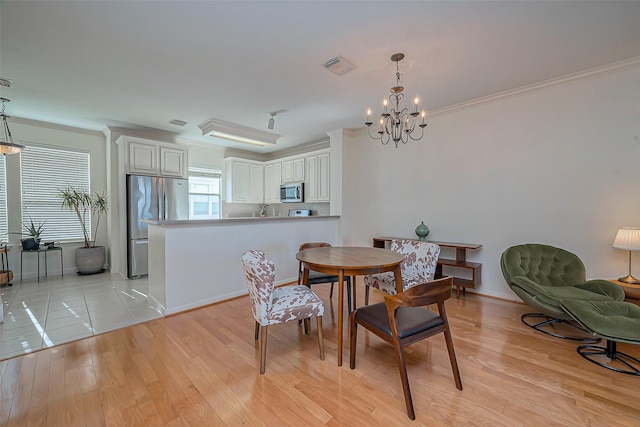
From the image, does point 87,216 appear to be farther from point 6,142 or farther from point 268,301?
point 268,301

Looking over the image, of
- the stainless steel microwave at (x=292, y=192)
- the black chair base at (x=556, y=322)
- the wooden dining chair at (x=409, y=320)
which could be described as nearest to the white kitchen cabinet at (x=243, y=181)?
the stainless steel microwave at (x=292, y=192)

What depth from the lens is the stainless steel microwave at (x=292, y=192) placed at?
568cm

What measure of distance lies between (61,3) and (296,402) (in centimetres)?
315

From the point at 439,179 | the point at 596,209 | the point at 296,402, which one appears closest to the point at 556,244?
the point at 596,209

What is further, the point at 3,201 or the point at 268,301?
the point at 3,201

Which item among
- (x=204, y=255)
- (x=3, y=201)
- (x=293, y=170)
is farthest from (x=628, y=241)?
(x=3, y=201)

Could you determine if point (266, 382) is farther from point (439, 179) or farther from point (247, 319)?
point (439, 179)

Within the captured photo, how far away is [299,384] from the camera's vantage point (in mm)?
1881

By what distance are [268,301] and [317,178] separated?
370 centimetres

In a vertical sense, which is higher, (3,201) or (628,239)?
(3,201)

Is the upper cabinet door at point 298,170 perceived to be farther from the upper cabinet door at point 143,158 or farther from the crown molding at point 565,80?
the crown molding at point 565,80

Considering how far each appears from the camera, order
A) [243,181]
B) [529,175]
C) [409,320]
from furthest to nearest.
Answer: [243,181] < [529,175] < [409,320]

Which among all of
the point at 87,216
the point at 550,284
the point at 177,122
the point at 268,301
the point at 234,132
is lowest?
the point at 550,284

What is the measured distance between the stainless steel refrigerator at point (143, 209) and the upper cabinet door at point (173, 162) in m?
0.24
